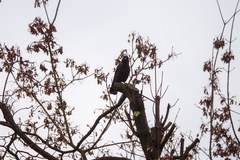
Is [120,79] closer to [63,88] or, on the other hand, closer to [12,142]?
[63,88]

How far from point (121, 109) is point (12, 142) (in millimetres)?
3916

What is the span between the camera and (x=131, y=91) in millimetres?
4422

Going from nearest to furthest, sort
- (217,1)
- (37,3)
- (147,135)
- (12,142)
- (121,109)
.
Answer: (147,135) < (12,142) < (217,1) < (37,3) < (121,109)

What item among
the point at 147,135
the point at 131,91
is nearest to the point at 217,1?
the point at 131,91

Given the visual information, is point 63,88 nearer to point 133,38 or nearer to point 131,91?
point 133,38

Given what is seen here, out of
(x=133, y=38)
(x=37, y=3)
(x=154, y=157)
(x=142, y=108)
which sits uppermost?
(x=133, y=38)

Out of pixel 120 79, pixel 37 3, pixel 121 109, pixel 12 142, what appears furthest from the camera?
pixel 120 79

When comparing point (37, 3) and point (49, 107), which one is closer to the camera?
point (37, 3)

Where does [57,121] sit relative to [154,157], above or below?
above

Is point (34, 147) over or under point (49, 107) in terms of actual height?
under

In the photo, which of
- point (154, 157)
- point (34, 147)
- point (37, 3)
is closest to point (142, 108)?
point (154, 157)

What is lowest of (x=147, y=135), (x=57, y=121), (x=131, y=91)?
(x=147, y=135)

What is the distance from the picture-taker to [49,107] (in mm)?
7398

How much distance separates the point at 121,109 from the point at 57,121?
161 cm
